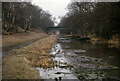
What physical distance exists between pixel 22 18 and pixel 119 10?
119 feet

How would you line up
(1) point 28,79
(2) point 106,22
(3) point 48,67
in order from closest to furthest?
(1) point 28,79 → (3) point 48,67 → (2) point 106,22

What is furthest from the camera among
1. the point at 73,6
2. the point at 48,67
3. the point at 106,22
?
the point at 73,6

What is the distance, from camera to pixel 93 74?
981 cm

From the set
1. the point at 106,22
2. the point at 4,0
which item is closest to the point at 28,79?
the point at 106,22

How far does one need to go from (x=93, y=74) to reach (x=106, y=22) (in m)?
17.5

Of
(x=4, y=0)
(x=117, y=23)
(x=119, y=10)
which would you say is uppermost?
(x=4, y=0)

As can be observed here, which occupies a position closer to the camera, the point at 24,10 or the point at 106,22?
the point at 106,22

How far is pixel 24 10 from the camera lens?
5144cm

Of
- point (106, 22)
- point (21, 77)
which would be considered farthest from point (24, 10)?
point (21, 77)

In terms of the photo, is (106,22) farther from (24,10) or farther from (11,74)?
(24,10)

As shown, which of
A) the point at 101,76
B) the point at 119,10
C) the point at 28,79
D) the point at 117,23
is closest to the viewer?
the point at 28,79

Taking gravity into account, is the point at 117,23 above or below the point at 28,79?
above

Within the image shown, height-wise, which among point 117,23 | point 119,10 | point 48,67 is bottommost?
point 48,67

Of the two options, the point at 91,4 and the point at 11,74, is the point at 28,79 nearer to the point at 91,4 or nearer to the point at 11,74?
the point at 11,74
